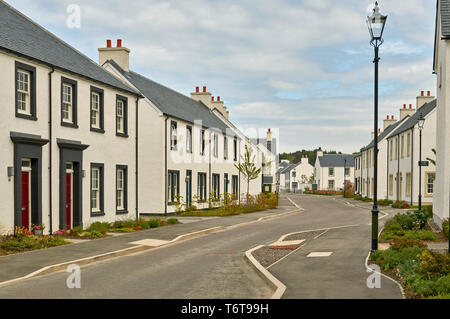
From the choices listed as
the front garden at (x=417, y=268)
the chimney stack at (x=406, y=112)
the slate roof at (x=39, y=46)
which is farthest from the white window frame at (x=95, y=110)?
the chimney stack at (x=406, y=112)

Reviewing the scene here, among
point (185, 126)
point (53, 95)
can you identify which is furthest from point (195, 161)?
point (53, 95)

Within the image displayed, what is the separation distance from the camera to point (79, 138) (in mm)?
20156

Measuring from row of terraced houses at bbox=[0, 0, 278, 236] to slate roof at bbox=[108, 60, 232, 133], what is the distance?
12cm

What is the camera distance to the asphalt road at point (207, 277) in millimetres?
9109

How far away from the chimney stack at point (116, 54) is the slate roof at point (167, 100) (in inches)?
13.7

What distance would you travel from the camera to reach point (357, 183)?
73312 millimetres

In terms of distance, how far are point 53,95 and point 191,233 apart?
26.4ft

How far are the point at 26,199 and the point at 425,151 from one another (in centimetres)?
3411

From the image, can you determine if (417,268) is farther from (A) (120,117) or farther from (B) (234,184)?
(B) (234,184)

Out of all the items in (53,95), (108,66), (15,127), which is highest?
(108,66)

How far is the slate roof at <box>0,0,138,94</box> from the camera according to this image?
56.1 feet

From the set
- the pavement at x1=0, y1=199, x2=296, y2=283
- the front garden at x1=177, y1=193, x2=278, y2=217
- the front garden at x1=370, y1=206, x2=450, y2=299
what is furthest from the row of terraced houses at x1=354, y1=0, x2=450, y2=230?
the front garden at x1=177, y1=193, x2=278, y2=217

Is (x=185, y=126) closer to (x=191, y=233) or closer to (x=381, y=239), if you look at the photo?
(x=191, y=233)

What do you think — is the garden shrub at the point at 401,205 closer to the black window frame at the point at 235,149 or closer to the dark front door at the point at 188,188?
the black window frame at the point at 235,149
